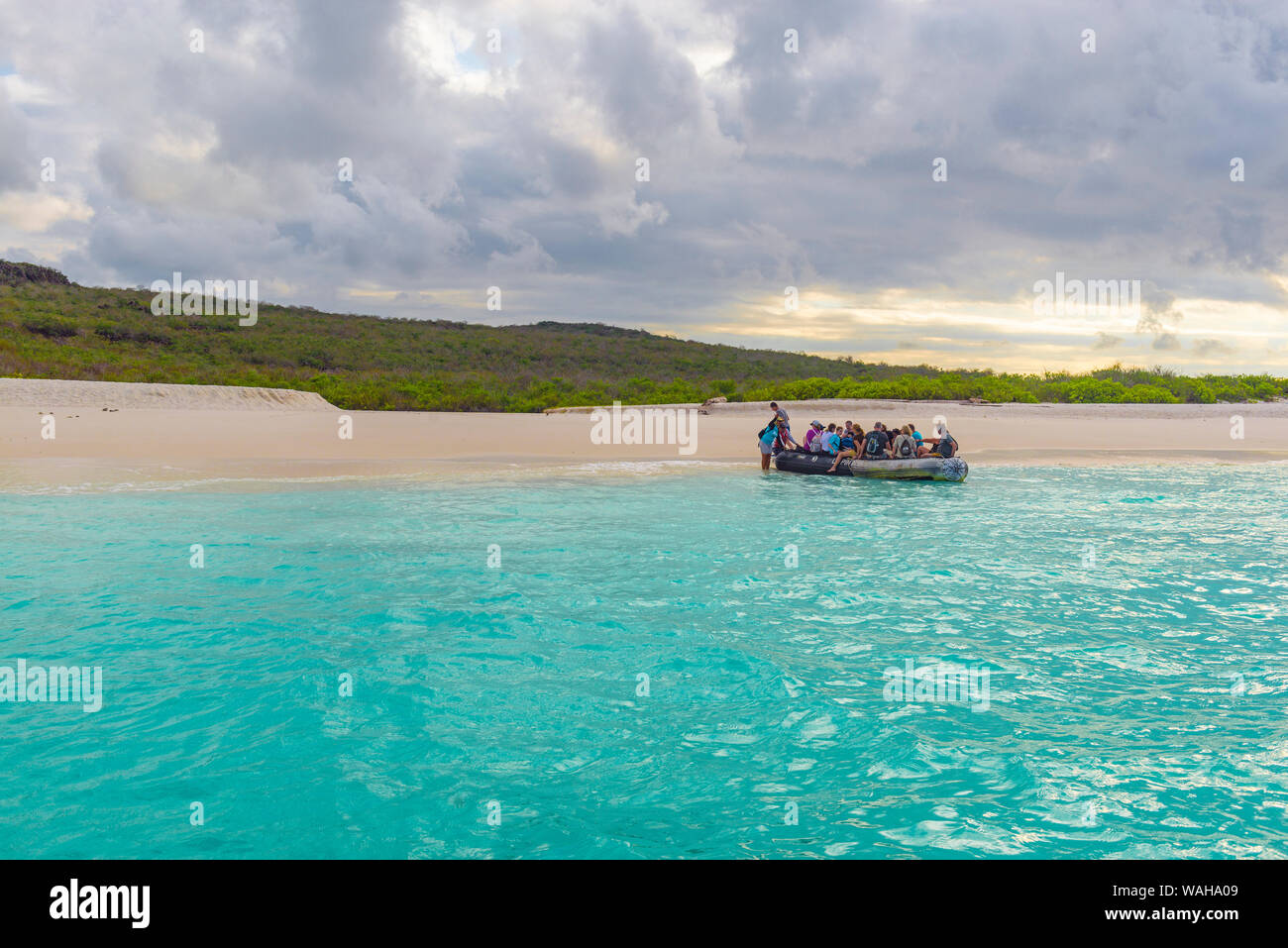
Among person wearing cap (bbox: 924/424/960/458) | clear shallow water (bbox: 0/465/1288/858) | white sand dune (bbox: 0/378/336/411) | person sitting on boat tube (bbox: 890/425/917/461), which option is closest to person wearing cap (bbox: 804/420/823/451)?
person sitting on boat tube (bbox: 890/425/917/461)

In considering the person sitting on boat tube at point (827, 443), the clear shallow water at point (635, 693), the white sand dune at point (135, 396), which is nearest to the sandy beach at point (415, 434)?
the white sand dune at point (135, 396)

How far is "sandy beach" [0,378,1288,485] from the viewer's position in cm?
1852

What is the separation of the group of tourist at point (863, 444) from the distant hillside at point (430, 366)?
49.0ft

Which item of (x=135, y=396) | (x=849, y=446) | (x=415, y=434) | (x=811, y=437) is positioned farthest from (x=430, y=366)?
(x=849, y=446)

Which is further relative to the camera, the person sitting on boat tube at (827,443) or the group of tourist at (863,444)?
the person sitting on boat tube at (827,443)

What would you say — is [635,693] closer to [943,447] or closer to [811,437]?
[943,447]

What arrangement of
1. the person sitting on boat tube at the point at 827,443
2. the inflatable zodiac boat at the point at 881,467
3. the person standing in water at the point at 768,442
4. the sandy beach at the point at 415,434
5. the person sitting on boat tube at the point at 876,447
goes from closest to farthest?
the inflatable zodiac boat at the point at 881,467 → the person sitting on boat tube at the point at 876,447 → the sandy beach at the point at 415,434 → the person sitting on boat tube at the point at 827,443 → the person standing in water at the point at 768,442

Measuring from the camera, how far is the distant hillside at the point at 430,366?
34.4m

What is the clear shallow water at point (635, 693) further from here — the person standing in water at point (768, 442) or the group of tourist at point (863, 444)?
the person standing in water at point (768, 442)

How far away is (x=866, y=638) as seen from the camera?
7.24m

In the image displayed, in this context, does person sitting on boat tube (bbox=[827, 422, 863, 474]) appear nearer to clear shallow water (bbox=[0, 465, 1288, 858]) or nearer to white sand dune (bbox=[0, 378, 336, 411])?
clear shallow water (bbox=[0, 465, 1288, 858])

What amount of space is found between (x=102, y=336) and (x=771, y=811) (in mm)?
46863

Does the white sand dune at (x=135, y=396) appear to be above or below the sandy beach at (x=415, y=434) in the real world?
above
